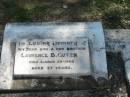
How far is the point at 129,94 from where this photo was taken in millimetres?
3180

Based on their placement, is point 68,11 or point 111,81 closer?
point 111,81

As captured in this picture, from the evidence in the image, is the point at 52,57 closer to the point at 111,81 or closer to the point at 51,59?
the point at 51,59

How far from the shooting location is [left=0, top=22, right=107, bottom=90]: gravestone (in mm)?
3176

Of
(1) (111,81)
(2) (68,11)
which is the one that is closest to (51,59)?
(1) (111,81)

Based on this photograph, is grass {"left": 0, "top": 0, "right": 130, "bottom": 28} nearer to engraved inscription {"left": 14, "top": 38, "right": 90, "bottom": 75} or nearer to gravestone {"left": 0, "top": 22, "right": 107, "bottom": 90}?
gravestone {"left": 0, "top": 22, "right": 107, "bottom": 90}

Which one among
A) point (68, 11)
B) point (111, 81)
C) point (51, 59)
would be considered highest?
point (68, 11)

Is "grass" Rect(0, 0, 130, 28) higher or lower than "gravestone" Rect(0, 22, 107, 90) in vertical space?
higher

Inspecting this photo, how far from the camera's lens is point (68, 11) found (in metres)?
4.27

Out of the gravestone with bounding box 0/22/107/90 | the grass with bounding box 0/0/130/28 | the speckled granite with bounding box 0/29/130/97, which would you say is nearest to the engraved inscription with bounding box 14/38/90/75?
the gravestone with bounding box 0/22/107/90

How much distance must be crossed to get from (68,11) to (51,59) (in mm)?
1203

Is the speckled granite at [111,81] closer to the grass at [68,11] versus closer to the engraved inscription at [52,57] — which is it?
the engraved inscription at [52,57]

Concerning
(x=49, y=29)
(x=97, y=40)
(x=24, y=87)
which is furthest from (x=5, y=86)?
(x=97, y=40)

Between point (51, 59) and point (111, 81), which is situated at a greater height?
point (51, 59)

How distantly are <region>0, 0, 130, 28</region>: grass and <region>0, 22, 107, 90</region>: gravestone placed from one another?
0.71 m
